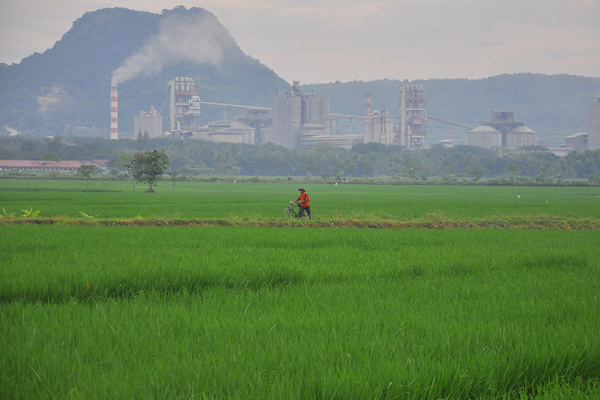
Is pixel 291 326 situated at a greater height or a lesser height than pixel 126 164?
lesser

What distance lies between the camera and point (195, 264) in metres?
9.49

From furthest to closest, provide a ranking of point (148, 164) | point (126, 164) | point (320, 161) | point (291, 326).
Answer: point (320, 161) → point (126, 164) → point (148, 164) → point (291, 326)

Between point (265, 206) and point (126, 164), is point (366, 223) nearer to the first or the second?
point (265, 206)

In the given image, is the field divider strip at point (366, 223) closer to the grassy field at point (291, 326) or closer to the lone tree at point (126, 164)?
the grassy field at point (291, 326)

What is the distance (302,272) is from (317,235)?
23.9 feet

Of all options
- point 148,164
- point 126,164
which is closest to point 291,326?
point 148,164

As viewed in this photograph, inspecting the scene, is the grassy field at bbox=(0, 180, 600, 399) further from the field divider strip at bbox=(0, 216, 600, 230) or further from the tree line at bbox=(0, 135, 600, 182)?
the tree line at bbox=(0, 135, 600, 182)

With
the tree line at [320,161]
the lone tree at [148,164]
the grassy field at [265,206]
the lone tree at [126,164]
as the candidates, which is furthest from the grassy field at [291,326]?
the tree line at [320,161]

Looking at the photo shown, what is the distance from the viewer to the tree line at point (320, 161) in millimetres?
138750

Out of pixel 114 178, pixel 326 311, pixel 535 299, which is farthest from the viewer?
pixel 114 178

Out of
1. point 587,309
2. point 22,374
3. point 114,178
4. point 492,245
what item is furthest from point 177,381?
point 114,178

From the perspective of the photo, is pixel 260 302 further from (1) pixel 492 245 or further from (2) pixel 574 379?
(1) pixel 492 245

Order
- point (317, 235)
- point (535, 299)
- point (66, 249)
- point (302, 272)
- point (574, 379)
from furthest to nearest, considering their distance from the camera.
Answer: point (317, 235), point (66, 249), point (302, 272), point (535, 299), point (574, 379)

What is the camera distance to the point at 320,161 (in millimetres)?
148375
